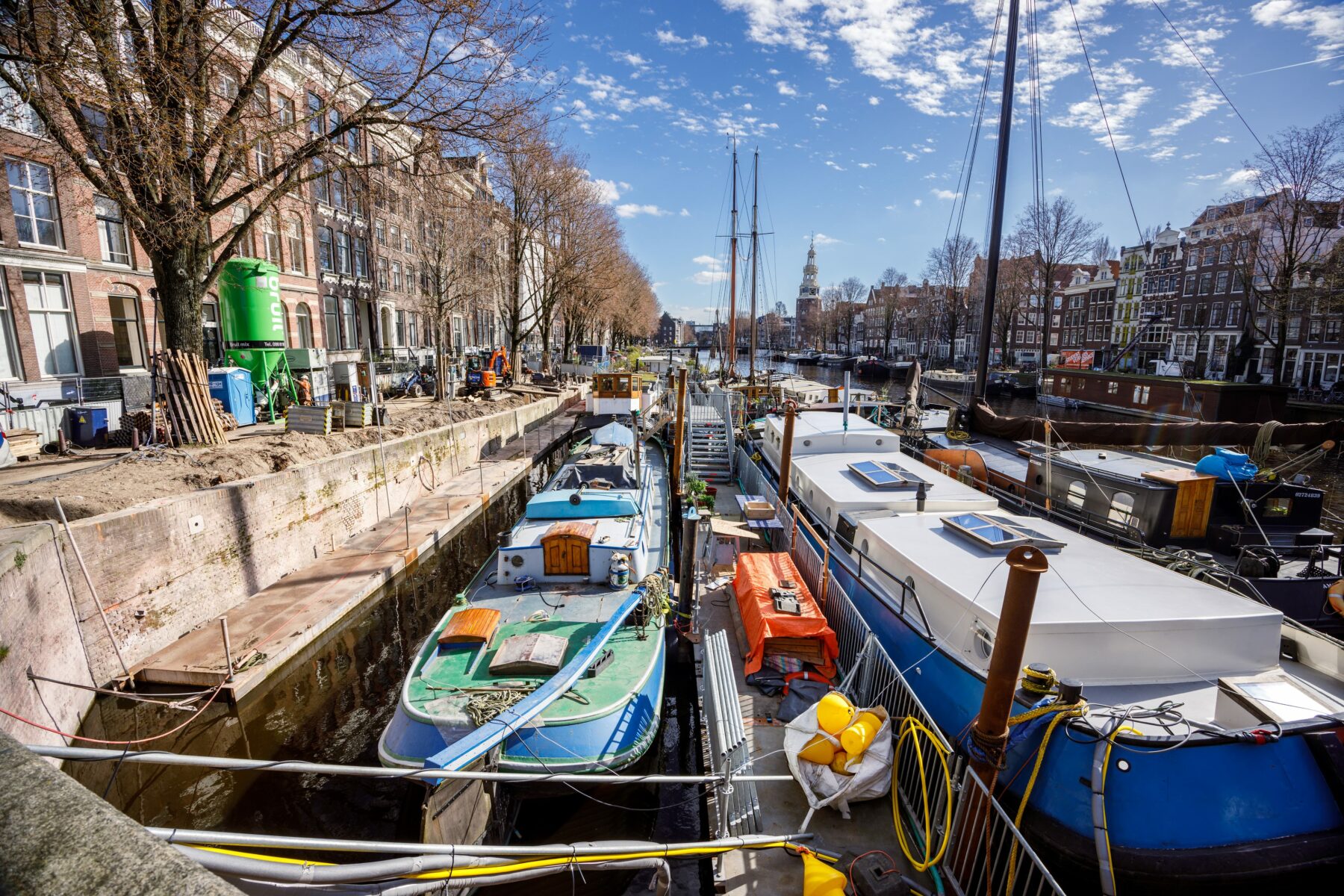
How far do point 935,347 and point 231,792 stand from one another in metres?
86.7

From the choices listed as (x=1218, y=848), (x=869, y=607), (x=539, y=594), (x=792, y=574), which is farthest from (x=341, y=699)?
(x=1218, y=848)

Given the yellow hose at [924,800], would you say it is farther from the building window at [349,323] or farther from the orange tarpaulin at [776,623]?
the building window at [349,323]

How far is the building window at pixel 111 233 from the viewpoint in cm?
1877

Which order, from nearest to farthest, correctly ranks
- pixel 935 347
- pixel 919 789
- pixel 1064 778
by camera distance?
pixel 1064 778, pixel 919 789, pixel 935 347

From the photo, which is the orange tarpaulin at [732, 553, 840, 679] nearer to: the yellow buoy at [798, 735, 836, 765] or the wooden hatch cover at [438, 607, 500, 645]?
the yellow buoy at [798, 735, 836, 765]

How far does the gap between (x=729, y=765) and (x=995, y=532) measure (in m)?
4.85

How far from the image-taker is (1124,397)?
124 feet

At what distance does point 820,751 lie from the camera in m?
6.30

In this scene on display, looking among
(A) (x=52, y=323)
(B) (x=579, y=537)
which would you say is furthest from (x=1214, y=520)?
(A) (x=52, y=323)

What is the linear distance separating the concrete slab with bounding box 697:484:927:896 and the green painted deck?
61.8 inches

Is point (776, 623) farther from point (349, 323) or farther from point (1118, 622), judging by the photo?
point (349, 323)

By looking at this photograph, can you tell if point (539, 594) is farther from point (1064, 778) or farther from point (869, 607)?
point (1064, 778)

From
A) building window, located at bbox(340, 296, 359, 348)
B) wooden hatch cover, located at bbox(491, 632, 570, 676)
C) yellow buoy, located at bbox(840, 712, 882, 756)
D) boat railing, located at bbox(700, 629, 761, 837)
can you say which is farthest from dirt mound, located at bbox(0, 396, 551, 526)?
building window, located at bbox(340, 296, 359, 348)

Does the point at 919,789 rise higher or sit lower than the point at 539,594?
lower
